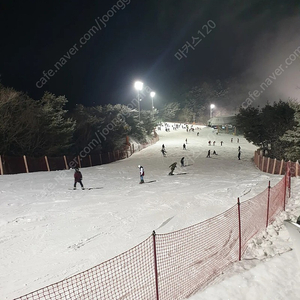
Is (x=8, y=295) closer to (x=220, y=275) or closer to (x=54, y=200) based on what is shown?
(x=220, y=275)

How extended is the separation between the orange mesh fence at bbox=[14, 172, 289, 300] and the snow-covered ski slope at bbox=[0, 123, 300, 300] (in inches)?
18.4

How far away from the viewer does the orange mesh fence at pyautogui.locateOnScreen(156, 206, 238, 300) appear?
5027 mm

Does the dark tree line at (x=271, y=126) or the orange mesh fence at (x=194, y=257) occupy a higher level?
the dark tree line at (x=271, y=126)

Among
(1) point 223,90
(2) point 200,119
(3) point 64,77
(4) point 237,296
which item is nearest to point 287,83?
(1) point 223,90

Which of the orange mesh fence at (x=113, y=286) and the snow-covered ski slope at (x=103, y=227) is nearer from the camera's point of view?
the orange mesh fence at (x=113, y=286)

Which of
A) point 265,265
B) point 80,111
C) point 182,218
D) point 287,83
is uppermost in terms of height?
point 287,83

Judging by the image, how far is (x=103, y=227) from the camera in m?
8.13

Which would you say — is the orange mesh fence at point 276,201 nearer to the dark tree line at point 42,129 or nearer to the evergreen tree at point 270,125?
the evergreen tree at point 270,125

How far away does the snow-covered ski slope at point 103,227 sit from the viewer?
15.9 ft

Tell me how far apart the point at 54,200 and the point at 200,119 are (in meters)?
97.0

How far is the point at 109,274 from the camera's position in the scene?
5281 millimetres

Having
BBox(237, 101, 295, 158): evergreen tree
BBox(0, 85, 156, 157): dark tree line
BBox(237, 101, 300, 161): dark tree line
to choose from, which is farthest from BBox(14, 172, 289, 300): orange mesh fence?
BBox(237, 101, 295, 158): evergreen tree

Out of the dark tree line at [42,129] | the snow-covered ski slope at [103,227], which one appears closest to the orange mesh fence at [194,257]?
the snow-covered ski slope at [103,227]

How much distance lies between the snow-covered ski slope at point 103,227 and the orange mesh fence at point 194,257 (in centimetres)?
59
